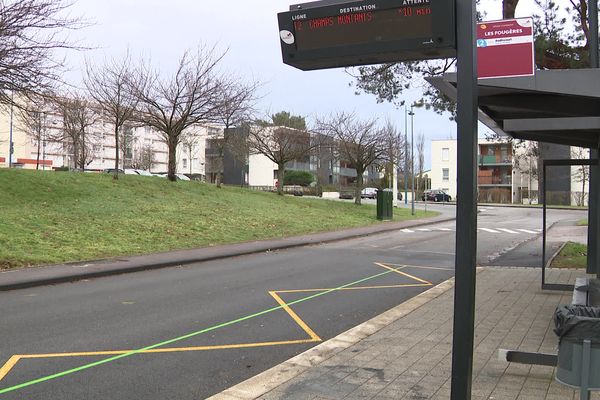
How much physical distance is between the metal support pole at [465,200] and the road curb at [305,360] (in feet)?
6.60

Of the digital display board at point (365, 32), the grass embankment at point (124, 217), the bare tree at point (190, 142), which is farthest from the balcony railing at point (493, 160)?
the digital display board at point (365, 32)

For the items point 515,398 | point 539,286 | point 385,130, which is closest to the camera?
point 515,398

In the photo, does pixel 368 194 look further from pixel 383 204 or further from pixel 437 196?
pixel 383 204

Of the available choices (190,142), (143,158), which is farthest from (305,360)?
(143,158)

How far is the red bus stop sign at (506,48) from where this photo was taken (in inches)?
181

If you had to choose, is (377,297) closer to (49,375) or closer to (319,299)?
(319,299)

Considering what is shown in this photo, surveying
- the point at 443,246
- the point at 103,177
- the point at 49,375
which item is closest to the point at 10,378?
the point at 49,375

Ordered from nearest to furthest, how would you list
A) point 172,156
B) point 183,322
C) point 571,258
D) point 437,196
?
1. point 183,322
2. point 571,258
3. point 172,156
4. point 437,196

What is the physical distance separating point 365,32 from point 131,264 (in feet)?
36.2

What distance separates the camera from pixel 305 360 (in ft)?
18.4

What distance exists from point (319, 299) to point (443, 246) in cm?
1105

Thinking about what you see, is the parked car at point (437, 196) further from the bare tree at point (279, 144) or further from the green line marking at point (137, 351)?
the green line marking at point (137, 351)

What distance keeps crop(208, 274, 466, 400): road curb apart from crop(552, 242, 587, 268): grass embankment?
261 inches

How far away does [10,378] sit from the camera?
521 centimetres
